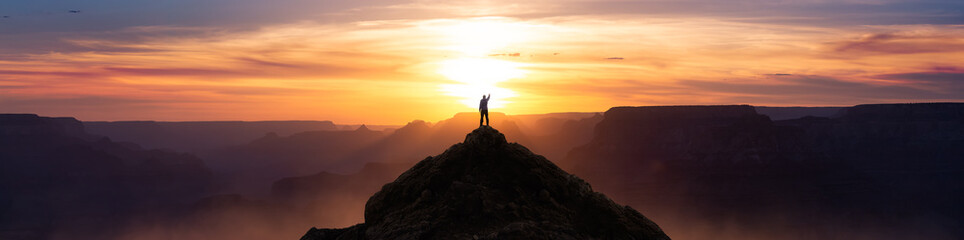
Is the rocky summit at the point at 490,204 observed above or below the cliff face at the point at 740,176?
above

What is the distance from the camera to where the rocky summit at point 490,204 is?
14.6 metres

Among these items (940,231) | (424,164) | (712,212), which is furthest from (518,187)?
(940,231)

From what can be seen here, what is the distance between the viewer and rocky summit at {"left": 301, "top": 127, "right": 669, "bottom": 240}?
48.0ft

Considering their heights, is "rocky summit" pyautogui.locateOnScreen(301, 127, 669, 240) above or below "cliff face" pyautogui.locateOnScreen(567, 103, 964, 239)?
above

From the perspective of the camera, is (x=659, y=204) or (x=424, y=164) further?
(x=659, y=204)

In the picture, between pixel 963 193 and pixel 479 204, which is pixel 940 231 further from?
pixel 479 204

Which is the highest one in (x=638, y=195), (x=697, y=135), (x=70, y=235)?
(x=697, y=135)

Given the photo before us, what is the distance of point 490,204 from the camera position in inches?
585

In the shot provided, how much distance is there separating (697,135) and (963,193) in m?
74.2

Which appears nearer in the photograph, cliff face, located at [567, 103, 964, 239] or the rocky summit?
the rocky summit

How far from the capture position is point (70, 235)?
189 m

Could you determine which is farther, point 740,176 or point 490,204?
point 740,176

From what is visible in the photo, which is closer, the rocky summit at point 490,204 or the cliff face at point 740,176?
the rocky summit at point 490,204

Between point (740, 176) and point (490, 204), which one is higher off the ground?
point (490, 204)
